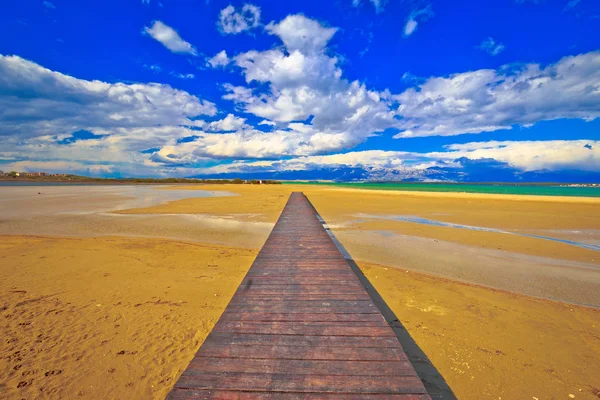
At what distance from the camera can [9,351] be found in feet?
14.5

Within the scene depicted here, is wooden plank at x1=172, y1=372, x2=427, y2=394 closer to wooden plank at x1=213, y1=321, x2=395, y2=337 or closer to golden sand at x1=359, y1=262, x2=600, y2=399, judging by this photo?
wooden plank at x1=213, y1=321, x2=395, y2=337

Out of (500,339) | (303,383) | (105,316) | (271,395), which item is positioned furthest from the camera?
(105,316)

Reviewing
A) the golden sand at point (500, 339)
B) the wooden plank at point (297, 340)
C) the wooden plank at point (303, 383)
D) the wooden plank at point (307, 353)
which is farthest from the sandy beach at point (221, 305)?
the wooden plank at point (303, 383)

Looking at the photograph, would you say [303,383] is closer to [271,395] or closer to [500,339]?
[271,395]

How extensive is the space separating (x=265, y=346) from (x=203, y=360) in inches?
29.6

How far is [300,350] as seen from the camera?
3.41m

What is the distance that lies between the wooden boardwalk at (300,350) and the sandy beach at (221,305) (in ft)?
3.98

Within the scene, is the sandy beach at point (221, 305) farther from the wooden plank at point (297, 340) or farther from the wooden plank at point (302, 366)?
the wooden plank at point (302, 366)

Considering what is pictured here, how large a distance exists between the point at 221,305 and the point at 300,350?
3348mm

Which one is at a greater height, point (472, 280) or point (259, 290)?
point (259, 290)

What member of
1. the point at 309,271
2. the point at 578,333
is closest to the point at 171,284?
the point at 309,271

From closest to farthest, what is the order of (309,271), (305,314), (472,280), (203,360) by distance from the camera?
(203,360) → (305,314) → (309,271) → (472,280)

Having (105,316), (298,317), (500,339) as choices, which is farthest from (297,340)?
(105,316)

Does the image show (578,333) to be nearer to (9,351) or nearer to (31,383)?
(31,383)
